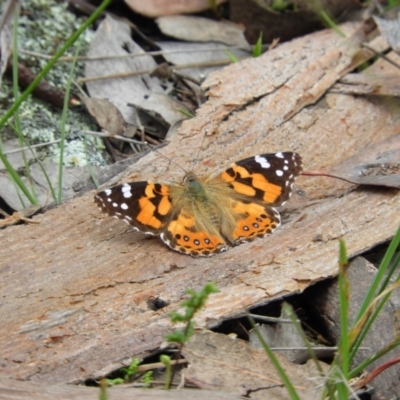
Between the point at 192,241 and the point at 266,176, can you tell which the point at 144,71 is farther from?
the point at 192,241

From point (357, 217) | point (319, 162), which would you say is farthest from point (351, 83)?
point (357, 217)

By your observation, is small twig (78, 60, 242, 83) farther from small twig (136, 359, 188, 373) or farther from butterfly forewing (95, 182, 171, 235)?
small twig (136, 359, 188, 373)

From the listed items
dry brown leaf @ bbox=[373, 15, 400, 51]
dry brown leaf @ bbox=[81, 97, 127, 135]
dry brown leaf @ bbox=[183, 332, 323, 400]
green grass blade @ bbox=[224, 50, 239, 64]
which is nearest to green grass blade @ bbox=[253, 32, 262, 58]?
green grass blade @ bbox=[224, 50, 239, 64]

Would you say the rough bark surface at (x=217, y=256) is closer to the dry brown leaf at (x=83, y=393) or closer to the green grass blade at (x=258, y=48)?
the dry brown leaf at (x=83, y=393)

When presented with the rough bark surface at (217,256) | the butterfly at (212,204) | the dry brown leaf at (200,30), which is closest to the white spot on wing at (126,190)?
the butterfly at (212,204)

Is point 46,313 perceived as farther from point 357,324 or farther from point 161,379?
point 357,324

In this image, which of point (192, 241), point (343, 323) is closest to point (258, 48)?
point (192, 241)
